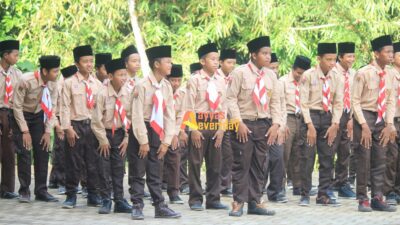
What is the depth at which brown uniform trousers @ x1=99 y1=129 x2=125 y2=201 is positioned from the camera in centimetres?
1463

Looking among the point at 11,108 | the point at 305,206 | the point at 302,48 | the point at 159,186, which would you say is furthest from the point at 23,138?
the point at 302,48

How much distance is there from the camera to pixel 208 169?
612 inches

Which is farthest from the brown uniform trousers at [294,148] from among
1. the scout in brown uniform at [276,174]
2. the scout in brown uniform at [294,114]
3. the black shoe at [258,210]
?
the black shoe at [258,210]

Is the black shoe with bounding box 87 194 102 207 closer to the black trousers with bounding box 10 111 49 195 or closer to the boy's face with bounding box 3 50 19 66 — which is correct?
the black trousers with bounding box 10 111 49 195

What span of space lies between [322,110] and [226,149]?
1545 millimetres

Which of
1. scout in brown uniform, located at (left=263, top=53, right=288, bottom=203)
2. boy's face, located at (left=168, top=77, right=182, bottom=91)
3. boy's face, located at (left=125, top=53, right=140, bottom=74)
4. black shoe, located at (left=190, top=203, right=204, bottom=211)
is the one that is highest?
boy's face, located at (left=125, top=53, right=140, bottom=74)

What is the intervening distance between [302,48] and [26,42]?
21.1 ft

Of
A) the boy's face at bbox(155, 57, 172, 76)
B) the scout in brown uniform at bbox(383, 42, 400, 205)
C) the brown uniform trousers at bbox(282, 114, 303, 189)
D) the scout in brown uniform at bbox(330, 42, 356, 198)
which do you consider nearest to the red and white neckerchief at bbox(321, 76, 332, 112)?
the scout in brown uniform at bbox(330, 42, 356, 198)

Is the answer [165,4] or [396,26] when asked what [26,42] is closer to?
[165,4]

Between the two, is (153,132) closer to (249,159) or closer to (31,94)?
(249,159)

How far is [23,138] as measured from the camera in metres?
16.0

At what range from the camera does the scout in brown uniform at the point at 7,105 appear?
1622 centimetres

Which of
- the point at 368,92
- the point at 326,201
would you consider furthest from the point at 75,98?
the point at 368,92

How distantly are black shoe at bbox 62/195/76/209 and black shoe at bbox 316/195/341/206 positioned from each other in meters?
3.34
